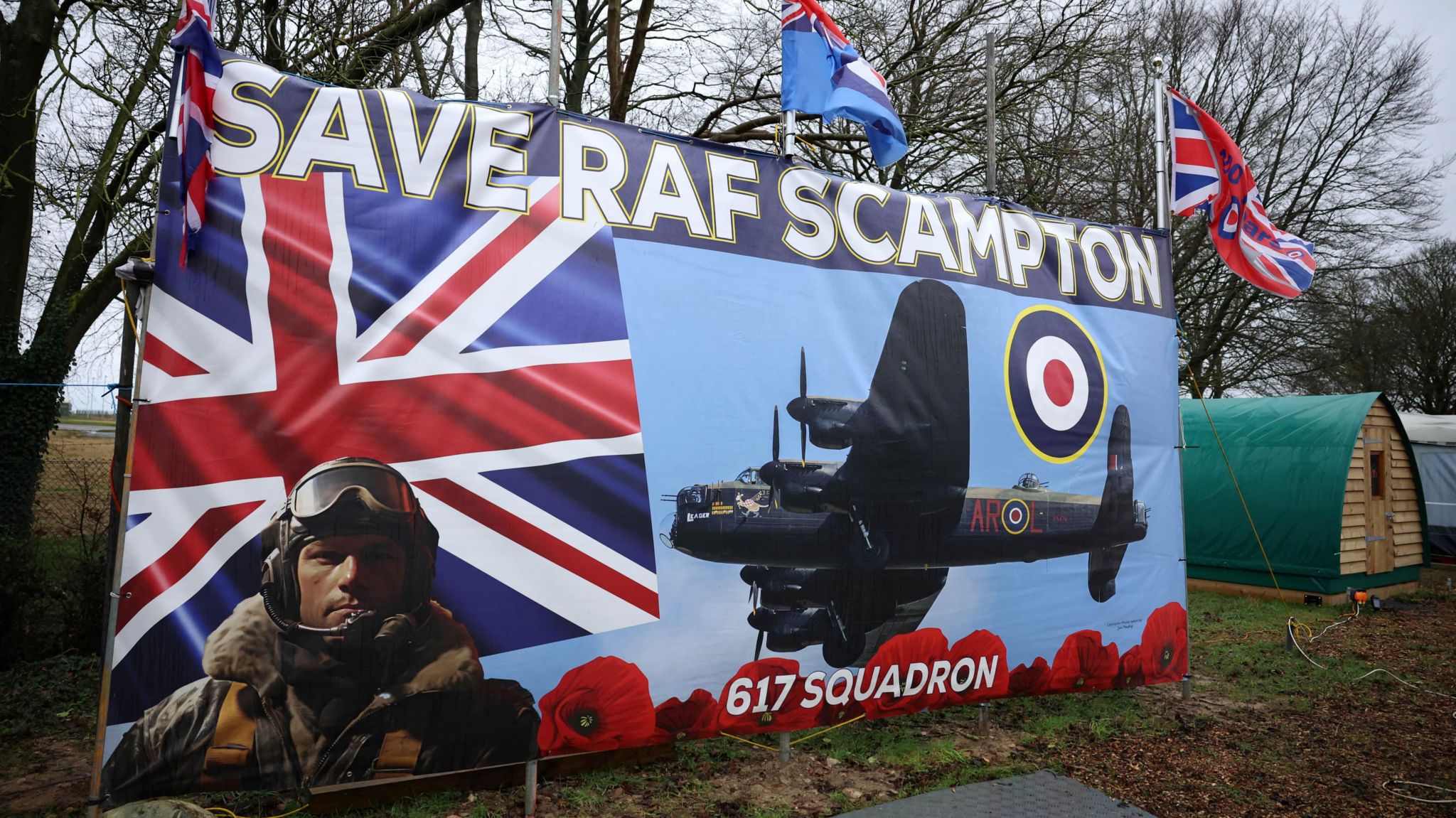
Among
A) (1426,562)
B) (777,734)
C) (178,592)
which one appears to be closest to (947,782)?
(777,734)

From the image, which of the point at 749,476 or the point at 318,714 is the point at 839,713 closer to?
the point at 749,476

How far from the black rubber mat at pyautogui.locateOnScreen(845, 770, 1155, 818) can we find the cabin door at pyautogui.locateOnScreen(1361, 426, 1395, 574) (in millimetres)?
9053

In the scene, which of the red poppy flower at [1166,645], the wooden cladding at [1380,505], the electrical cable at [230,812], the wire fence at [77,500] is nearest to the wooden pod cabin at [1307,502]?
the wooden cladding at [1380,505]

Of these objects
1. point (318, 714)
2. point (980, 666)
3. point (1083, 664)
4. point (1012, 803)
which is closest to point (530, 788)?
point (318, 714)

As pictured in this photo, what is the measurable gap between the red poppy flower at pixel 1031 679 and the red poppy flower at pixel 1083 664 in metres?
0.06

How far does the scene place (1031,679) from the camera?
16.9 ft

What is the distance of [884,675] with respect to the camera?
4617mm

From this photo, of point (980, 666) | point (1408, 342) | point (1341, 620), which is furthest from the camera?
point (1408, 342)

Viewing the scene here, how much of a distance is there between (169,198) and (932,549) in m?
4.06

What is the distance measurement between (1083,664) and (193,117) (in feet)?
18.6

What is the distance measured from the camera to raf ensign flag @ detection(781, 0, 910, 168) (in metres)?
4.65

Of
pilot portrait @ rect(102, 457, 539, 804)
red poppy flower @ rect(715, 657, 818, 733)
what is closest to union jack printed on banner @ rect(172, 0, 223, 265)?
pilot portrait @ rect(102, 457, 539, 804)

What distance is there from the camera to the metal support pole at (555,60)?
4.00 meters

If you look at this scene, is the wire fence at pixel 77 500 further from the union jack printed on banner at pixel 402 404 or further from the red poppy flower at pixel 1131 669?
the red poppy flower at pixel 1131 669
